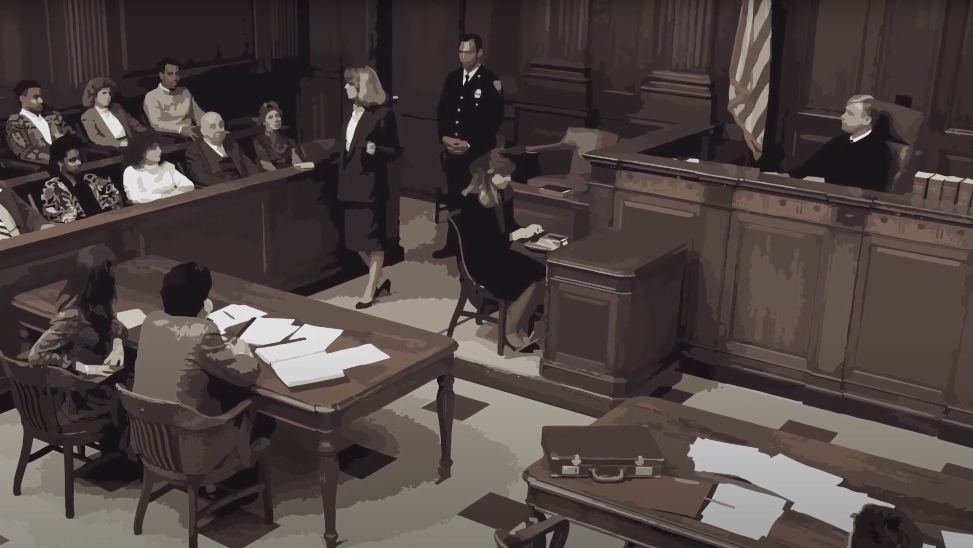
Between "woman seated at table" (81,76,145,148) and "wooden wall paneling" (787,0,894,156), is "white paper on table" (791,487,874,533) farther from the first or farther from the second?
"woman seated at table" (81,76,145,148)

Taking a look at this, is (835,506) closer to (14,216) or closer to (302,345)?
(302,345)

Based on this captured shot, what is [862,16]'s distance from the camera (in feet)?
24.6

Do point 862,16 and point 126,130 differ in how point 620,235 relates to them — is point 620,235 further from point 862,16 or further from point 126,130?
point 126,130

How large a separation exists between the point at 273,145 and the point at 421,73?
8.28ft

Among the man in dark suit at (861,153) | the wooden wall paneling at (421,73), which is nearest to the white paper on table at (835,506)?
the man in dark suit at (861,153)

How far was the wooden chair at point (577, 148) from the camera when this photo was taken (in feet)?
24.1

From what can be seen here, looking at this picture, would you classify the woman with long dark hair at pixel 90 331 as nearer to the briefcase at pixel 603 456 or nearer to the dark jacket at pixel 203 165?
the briefcase at pixel 603 456

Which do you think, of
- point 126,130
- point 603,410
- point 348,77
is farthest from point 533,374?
point 126,130

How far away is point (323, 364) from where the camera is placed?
171 inches

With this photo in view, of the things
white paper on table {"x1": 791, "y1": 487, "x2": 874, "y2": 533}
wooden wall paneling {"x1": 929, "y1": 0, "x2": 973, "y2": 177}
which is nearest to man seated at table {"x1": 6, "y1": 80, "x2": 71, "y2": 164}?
white paper on table {"x1": 791, "y1": 487, "x2": 874, "y2": 533}

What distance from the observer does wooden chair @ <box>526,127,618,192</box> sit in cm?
735

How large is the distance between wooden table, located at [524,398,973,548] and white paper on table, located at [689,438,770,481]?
3cm

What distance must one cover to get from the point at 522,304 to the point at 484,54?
351cm

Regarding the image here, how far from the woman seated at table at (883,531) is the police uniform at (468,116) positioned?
Answer: 5211 mm
